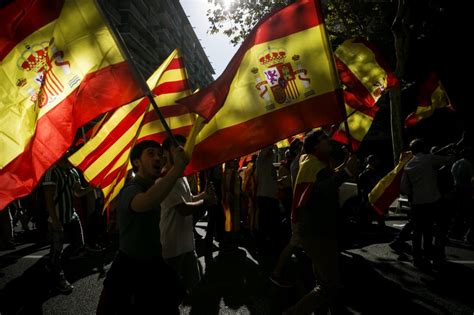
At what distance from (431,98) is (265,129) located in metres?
4.92

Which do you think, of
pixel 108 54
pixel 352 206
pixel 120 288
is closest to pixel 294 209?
pixel 120 288

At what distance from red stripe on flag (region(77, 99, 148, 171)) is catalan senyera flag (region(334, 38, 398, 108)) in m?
2.45

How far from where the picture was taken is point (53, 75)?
108 inches

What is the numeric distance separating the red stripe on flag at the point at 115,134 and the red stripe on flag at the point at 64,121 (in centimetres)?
123

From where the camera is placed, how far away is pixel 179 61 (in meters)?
4.39

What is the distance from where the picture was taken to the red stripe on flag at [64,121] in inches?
103

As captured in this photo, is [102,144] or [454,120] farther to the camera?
[454,120]

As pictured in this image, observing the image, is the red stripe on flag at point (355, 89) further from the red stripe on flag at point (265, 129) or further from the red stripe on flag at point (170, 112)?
the red stripe on flag at point (170, 112)

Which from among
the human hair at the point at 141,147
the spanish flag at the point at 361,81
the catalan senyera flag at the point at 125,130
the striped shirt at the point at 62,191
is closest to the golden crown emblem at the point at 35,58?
the human hair at the point at 141,147

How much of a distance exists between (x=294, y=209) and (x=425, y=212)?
10.1 ft

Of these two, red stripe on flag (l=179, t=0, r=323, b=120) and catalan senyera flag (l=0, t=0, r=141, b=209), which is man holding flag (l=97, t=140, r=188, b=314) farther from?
red stripe on flag (l=179, t=0, r=323, b=120)

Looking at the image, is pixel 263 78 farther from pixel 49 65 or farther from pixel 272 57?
pixel 49 65

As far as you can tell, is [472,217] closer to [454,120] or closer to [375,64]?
[375,64]

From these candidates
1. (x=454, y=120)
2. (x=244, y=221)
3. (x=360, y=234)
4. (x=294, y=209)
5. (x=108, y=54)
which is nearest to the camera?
(x=108, y=54)
